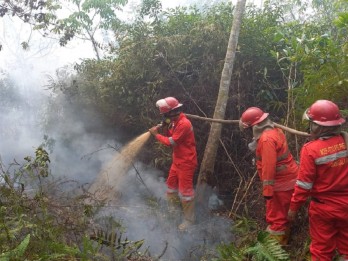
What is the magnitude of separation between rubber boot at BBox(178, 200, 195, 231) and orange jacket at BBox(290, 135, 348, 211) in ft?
7.99

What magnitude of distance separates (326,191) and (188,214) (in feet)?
8.85

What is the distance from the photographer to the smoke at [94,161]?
5.27 m

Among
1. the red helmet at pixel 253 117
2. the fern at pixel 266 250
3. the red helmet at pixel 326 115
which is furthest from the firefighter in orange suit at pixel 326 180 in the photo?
the red helmet at pixel 253 117

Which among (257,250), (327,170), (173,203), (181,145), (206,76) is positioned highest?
(206,76)

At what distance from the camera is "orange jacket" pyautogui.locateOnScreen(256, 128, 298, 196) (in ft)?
13.5

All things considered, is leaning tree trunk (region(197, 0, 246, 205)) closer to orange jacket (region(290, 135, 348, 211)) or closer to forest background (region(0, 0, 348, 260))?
forest background (region(0, 0, 348, 260))

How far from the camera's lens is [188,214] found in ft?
19.0

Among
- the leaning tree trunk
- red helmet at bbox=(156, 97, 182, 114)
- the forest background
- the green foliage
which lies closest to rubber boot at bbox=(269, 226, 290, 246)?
the green foliage

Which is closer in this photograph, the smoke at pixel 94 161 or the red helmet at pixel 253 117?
the red helmet at pixel 253 117

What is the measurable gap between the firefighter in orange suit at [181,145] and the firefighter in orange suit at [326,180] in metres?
2.23

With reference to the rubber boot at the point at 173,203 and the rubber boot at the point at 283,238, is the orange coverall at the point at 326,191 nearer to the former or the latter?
the rubber boot at the point at 283,238

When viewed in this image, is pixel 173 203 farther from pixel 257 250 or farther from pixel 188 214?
pixel 257 250

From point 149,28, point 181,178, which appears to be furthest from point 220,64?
point 181,178

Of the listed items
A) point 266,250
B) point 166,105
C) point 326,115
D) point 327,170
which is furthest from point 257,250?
point 166,105
